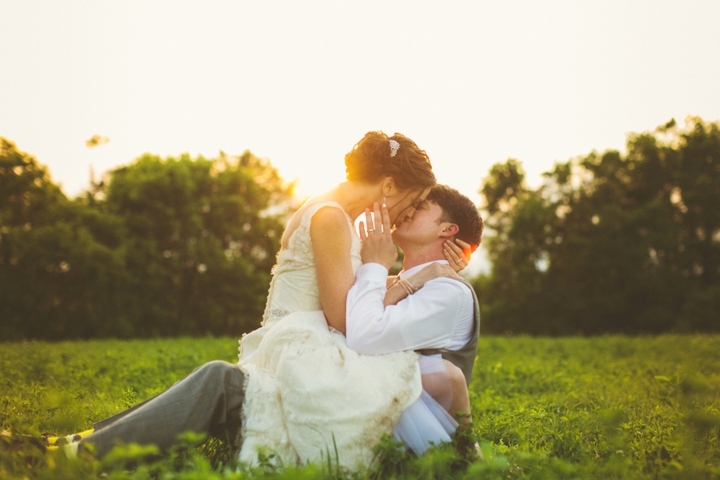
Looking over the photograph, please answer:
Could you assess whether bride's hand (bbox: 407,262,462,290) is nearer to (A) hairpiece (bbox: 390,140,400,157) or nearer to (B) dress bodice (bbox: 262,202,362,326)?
(B) dress bodice (bbox: 262,202,362,326)

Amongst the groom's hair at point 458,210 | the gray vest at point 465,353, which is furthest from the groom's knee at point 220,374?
the groom's hair at point 458,210

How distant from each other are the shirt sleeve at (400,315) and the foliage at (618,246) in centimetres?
3149

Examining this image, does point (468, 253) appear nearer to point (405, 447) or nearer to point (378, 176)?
point (378, 176)

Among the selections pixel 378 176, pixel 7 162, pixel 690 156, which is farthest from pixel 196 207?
pixel 690 156

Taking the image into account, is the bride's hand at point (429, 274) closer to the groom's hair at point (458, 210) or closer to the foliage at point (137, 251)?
the groom's hair at point (458, 210)

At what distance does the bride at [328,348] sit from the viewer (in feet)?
10.2

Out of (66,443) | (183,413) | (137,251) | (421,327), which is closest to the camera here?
(66,443)

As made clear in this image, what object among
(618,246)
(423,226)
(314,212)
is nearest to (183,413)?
(314,212)

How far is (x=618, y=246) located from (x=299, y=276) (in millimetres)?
32655

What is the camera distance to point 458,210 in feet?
13.8

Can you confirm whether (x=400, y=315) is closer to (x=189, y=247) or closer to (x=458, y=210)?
(x=458, y=210)

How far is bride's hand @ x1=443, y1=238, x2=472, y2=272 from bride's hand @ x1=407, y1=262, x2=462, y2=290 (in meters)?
0.26

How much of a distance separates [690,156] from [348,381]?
3865 centimetres

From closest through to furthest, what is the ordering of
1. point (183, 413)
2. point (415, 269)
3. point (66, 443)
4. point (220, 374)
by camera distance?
point (66, 443) → point (183, 413) → point (220, 374) → point (415, 269)
